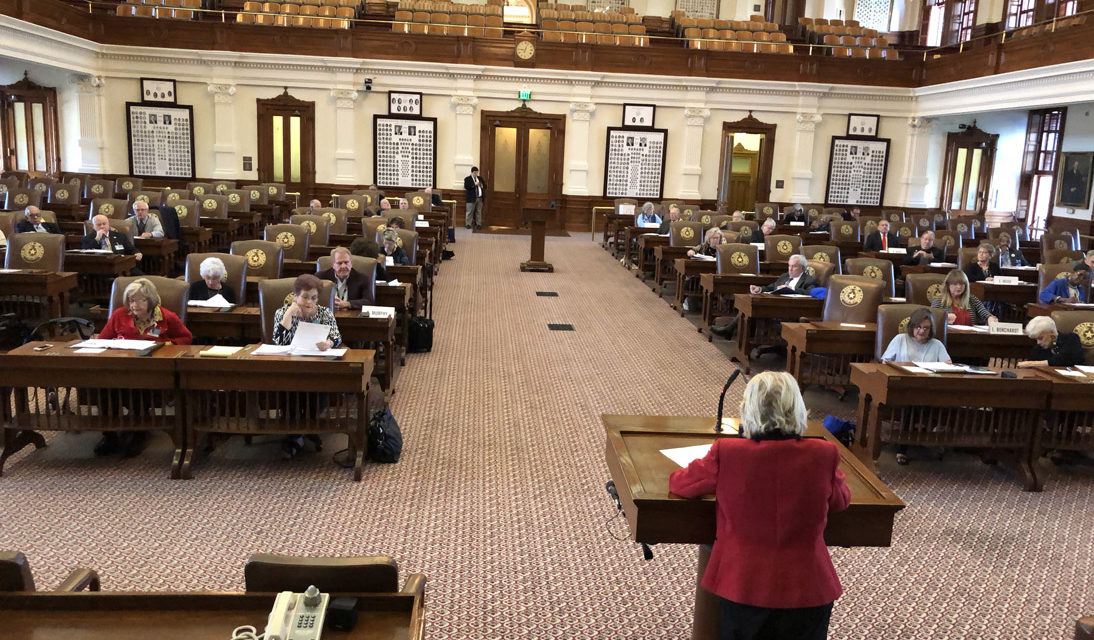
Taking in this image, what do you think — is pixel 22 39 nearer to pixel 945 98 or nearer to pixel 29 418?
pixel 29 418

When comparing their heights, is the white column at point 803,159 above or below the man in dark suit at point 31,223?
above

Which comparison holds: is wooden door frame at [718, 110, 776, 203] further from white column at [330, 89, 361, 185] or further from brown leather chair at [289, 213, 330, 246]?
brown leather chair at [289, 213, 330, 246]

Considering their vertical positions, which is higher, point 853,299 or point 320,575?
point 853,299

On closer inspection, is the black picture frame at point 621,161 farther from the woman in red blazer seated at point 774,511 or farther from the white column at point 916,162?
the woman in red blazer seated at point 774,511

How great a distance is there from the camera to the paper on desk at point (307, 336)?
4.91 metres

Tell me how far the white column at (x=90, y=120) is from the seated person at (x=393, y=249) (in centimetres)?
1160

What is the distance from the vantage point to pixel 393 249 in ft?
27.7

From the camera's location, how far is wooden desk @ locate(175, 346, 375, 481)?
4.70 metres

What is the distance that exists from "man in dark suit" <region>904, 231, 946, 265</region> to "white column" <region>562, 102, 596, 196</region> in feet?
27.2

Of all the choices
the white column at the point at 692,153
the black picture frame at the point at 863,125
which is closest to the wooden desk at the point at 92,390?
the white column at the point at 692,153

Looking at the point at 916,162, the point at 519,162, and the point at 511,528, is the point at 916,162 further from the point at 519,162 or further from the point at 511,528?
the point at 511,528

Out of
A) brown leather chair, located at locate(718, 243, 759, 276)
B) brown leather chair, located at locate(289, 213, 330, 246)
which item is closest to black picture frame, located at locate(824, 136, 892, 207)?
brown leather chair, located at locate(718, 243, 759, 276)

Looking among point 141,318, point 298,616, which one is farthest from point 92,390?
point 298,616

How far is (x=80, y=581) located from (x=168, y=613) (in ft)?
2.11
